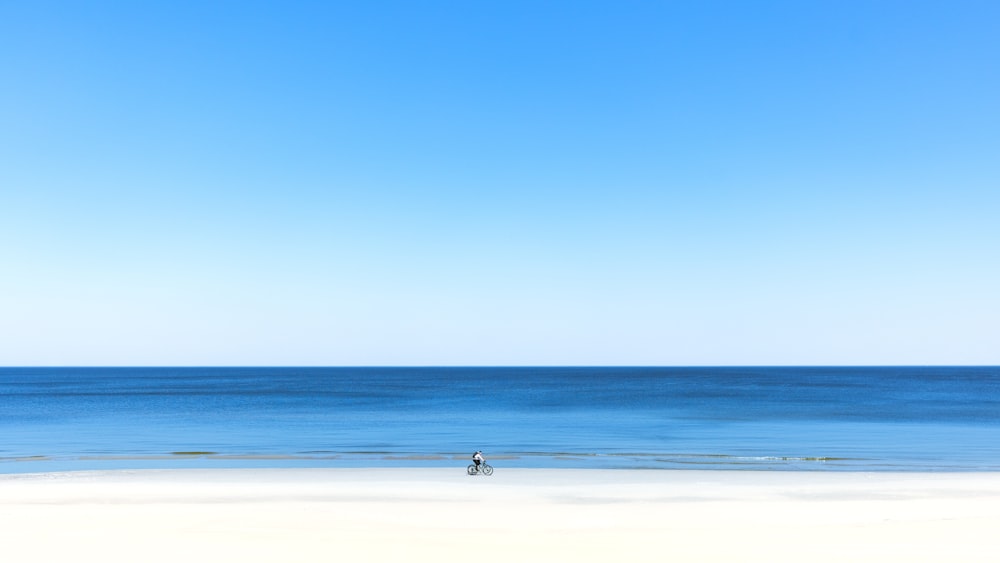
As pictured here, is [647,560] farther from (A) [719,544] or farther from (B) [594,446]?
(B) [594,446]

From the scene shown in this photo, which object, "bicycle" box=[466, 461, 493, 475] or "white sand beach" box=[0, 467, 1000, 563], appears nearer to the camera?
"white sand beach" box=[0, 467, 1000, 563]

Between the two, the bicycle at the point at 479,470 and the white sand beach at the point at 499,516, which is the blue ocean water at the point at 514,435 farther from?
the white sand beach at the point at 499,516

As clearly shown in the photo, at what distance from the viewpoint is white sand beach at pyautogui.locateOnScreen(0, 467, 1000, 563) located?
15734mm

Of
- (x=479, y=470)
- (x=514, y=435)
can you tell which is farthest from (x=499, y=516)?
(x=514, y=435)

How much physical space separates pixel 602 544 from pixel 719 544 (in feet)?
8.79

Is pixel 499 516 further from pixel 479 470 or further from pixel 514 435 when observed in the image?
pixel 514 435

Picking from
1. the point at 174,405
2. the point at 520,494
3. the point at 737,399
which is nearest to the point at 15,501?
the point at 520,494

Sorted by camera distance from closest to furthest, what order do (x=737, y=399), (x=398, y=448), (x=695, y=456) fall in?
(x=695, y=456), (x=398, y=448), (x=737, y=399)

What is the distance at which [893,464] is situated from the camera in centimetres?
3152

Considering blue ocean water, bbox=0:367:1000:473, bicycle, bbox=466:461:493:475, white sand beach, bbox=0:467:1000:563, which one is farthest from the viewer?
blue ocean water, bbox=0:367:1000:473

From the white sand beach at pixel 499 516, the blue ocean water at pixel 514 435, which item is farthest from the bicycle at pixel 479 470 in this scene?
the blue ocean water at pixel 514 435

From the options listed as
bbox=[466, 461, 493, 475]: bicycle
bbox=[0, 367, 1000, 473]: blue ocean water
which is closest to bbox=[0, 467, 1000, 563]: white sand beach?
bbox=[466, 461, 493, 475]: bicycle

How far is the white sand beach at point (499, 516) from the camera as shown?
15734 millimetres

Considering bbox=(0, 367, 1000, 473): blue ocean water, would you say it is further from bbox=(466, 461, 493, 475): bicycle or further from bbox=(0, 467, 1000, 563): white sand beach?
bbox=(0, 467, 1000, 563): white sand beach
